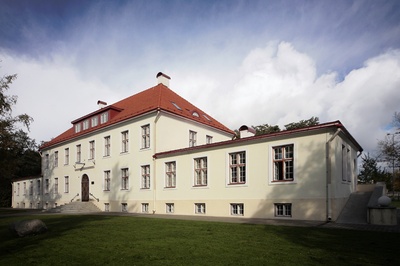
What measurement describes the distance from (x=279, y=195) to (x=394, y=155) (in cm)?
2768

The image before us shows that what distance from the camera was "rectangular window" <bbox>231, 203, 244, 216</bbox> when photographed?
17258mm

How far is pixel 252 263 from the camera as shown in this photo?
249 inches

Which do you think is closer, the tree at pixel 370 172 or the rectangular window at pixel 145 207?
the rectangular window at pixel 145 207

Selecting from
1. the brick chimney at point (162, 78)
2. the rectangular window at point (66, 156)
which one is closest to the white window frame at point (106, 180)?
the rectangular window at point (66, 156)

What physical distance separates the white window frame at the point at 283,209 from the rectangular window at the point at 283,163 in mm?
1305

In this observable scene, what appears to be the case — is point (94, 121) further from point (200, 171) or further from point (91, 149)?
point (200, 171)

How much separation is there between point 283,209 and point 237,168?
358 cm

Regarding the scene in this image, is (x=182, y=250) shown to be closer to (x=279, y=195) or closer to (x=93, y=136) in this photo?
(x=279, y=195)

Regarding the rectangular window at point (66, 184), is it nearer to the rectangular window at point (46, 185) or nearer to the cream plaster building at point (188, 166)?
the cream plaster building at point (188, 166)

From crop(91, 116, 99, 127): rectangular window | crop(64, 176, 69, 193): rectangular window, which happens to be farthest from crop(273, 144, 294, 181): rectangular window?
crop(64, 176, 69, 193): rectangular window

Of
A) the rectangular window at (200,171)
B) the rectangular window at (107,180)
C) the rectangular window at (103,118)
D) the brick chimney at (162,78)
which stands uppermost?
the brick chimney at (162,78)

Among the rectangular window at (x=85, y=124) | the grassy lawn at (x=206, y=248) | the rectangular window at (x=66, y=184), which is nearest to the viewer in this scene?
the grassy lawn at (x=206, y=248)

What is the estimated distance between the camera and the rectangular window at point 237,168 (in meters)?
17.4

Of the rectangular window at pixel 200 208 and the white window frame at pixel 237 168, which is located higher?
the white window frame at pixel 237 168
